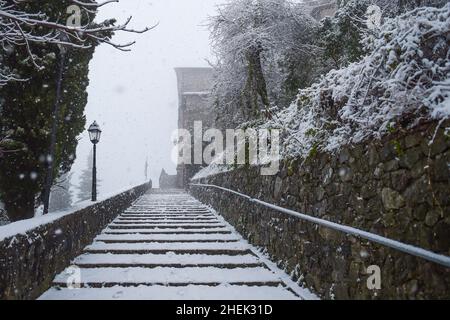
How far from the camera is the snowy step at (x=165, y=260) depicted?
5.23 meters

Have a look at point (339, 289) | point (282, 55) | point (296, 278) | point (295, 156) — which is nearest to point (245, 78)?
point (282, 55)

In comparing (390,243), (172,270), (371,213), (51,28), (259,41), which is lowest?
(172,270)

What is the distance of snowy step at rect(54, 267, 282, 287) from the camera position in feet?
14.7

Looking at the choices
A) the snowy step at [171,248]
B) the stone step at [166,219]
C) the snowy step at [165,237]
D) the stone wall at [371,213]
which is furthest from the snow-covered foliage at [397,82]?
the stone step at [166,219]

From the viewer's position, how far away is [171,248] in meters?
6.06

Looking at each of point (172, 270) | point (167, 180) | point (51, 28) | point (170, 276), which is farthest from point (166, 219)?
point (167, 180)

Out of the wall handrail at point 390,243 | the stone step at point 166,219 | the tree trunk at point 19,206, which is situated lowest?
the stone step at point 166,219

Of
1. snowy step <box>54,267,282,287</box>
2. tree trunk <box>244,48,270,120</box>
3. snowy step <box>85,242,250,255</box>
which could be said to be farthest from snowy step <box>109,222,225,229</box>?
tree trunk <box>244,48,270,120</box>

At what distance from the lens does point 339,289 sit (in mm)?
3469

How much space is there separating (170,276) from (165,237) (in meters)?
2.26

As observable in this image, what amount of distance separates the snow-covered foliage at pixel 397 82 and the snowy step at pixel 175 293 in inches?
71.9

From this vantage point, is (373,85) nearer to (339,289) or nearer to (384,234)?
(384,234)

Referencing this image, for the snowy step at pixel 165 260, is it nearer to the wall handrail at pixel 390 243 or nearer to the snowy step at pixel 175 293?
the snowy step at pixel 175 293

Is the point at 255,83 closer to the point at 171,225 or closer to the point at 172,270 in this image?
the point at 171,225
